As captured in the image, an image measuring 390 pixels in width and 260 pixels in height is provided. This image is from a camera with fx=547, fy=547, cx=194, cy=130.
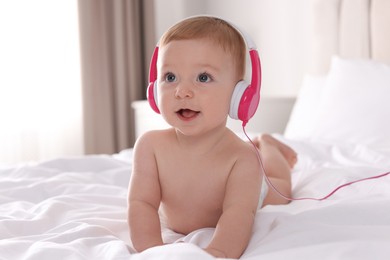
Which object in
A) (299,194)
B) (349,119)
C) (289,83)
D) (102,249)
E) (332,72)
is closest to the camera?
(102,249)

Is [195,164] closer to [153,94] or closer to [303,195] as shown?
[153,94]

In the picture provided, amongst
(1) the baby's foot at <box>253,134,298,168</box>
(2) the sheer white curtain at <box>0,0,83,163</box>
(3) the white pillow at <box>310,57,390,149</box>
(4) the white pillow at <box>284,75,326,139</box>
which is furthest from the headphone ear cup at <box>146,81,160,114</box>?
(2) the sheer white curtain at <box>0,0,83,163</box>

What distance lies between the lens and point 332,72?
2.45 meters

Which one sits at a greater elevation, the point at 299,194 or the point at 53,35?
the point at 53,35

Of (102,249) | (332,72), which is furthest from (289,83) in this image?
(102,249)

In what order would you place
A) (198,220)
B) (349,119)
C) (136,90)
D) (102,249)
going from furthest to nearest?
(136,90)
(349,119)
(198,220)
(102,249)

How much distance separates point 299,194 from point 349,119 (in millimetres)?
901

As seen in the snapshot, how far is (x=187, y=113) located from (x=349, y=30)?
1.88 metres

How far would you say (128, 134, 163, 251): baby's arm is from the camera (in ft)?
3.11

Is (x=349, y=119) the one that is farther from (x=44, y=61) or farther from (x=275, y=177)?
(x=44, y=61)

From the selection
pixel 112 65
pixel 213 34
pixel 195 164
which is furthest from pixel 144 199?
pixel 112 65

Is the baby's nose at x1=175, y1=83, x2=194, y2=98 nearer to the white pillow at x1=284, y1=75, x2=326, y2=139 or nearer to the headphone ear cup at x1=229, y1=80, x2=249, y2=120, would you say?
the headphone ear cup at x1=229, y1=80, x2=249, y2=120

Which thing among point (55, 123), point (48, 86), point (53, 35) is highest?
point (53, 35)

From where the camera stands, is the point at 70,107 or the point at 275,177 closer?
the point at 275,177
